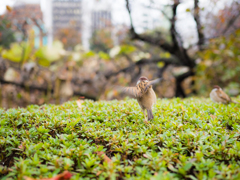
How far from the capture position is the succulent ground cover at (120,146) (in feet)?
3.81

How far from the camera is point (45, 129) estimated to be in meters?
1.63

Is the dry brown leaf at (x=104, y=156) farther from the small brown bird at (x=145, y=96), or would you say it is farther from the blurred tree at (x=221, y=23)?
the blurred tree at (x=221, y=23)

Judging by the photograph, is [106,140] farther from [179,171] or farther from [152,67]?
[152,67]

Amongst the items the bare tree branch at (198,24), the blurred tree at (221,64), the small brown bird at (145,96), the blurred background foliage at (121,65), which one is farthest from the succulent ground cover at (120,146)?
the blurred background foliage at (121,65)

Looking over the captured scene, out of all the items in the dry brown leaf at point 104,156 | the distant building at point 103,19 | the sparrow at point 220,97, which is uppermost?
the distant building at point 103,19

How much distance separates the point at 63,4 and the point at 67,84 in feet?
42.5

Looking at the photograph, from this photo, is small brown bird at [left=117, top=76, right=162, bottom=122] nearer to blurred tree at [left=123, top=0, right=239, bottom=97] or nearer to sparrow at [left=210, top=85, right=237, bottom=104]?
sparrow at [left=210, top=85, right=237, bottom=104]

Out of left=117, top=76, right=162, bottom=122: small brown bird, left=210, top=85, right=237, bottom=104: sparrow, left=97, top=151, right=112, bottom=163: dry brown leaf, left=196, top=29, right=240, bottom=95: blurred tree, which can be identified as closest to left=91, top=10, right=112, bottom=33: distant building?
left=196, top=29, right=240, bottom=95: blurred tree

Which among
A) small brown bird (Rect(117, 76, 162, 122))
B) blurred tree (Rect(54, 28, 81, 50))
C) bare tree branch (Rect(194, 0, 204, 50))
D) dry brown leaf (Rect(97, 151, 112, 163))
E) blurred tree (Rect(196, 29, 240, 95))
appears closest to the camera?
dry brown leaf (Rect(97, 151, 112, 163))

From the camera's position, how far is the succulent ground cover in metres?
1.16

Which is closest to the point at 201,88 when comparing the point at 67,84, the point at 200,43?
the point at 200,43

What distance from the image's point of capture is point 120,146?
146 cm

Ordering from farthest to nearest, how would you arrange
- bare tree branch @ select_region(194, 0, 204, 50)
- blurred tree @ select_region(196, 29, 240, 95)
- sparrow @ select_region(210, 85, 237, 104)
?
blurred tree @ select_region(196, 29, 240, 95) < bare tree branch @ select_region(194, 0, 204, 50) < sparrow @ select_region(210, 85, 237, 104)

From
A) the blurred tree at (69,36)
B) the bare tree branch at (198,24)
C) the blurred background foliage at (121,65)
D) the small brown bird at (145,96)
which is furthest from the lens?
the blurred tree at (69,36)
